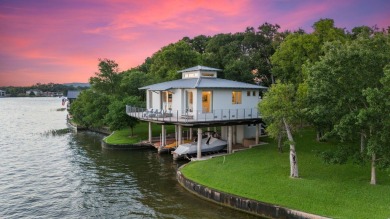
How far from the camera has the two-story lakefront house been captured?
108 feet

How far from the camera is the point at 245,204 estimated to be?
19859mm

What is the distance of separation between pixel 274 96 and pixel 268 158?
280 inches

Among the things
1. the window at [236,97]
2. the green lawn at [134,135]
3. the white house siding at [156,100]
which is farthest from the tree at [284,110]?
the green lawn at [134,135]

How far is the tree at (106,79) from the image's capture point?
67438 mm

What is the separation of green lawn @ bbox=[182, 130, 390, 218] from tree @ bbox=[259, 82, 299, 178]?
179 centimetres

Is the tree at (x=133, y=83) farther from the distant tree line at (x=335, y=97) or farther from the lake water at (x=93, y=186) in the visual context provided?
the lake water at (x=93, y=186)

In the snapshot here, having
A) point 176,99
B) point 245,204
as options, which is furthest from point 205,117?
point 245,204

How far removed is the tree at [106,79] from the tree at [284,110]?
47.1 metres

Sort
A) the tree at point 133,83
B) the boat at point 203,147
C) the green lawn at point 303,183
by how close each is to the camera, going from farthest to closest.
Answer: the tree at point 133,83, the boat at point 203,147, the green lawn at point 303,183

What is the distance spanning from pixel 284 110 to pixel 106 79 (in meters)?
52.4

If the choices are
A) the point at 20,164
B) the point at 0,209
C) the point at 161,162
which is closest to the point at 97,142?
the point at 20,164

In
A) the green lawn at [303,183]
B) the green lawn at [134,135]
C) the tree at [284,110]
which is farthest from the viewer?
the green lawn at [134,135]

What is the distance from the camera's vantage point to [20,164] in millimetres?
34719

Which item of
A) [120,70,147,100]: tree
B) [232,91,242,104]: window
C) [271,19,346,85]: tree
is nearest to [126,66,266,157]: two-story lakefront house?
[232,91,242,104]: window
